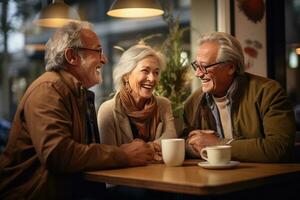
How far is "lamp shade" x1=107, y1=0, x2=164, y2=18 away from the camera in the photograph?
2.99m

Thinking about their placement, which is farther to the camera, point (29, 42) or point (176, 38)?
point (176, 38)

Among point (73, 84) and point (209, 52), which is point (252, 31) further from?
point (73, 84)

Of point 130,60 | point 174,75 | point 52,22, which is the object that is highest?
point 52,22

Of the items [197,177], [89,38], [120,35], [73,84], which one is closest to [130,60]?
[89,38]

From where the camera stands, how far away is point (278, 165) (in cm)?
212

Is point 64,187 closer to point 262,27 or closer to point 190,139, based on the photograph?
point 190,139

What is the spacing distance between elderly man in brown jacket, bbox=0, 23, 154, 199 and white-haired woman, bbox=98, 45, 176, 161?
215 millimetres

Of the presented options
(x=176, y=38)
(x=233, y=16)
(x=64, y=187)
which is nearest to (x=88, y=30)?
(x=64, y=187)

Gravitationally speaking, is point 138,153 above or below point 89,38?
below

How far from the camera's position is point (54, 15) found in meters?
3.10

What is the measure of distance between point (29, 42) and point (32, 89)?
1229mm

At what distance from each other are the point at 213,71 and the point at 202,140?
0.45 m

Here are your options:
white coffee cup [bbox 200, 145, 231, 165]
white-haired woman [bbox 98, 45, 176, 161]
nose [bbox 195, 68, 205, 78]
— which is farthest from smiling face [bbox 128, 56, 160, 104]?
white coffee cup [bbox 200, 145, 231, 165]

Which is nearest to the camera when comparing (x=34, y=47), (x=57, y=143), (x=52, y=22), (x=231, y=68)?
(x=57, y=143)
